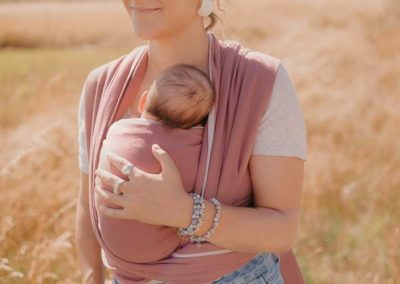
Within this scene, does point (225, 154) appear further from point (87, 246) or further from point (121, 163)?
point (87, 246)

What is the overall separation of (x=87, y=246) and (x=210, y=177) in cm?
52

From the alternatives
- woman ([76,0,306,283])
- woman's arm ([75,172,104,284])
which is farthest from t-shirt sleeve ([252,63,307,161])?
woman's arm ([75,172,104,284])

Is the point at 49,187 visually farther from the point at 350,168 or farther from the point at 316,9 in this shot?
the point at 316,9

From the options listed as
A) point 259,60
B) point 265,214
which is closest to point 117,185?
point 265,214

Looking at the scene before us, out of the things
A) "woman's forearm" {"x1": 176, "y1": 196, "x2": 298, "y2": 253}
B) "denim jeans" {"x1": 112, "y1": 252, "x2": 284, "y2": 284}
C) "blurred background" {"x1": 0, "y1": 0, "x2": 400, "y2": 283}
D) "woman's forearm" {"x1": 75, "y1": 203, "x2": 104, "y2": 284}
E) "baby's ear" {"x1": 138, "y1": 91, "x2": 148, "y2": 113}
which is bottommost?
"blurred background" {"x1": 0, "y1": 0, "x2": 400, "y2": 283}

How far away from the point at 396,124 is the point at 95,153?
4567mm

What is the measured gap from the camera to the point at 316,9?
15406mm

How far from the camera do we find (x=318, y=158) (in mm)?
5566

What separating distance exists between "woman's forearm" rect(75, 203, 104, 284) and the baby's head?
431 mm

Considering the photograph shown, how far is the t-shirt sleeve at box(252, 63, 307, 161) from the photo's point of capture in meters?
2.08

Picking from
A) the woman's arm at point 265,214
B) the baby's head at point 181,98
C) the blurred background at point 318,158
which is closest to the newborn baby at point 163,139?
the baby's head at point 181,98

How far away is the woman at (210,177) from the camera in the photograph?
6.65ft

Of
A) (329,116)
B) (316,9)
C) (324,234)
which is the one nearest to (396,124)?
(329,116)

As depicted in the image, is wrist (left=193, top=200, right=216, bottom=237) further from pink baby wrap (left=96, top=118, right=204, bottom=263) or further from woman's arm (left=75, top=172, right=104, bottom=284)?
woman's arm (left=75, top=172, right=104, bottom=284)
